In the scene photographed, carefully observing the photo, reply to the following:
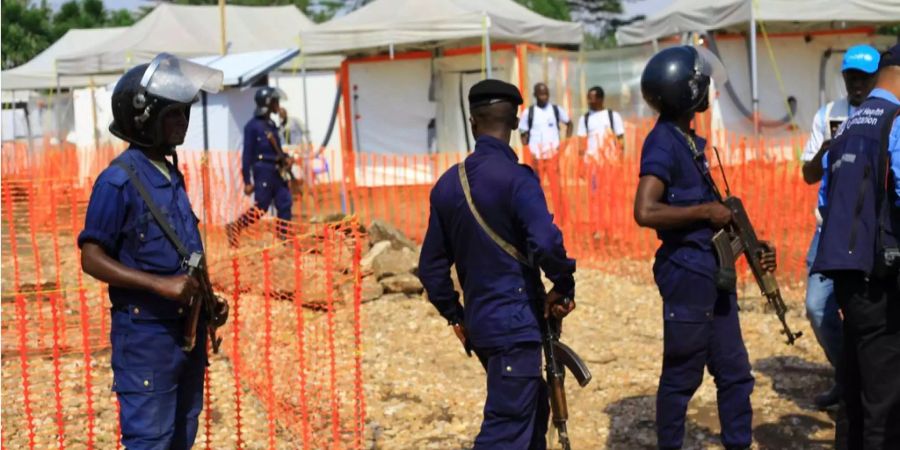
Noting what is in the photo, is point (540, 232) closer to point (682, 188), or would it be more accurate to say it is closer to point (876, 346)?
point (682, 188)

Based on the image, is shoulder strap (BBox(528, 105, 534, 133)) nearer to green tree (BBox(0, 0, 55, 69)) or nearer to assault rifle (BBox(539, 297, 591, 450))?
assault rifle (BBox(539, 297, 591, 450))

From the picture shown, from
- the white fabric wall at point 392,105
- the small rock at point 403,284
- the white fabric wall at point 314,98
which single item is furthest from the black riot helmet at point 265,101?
the white fabric wall at point 314,98

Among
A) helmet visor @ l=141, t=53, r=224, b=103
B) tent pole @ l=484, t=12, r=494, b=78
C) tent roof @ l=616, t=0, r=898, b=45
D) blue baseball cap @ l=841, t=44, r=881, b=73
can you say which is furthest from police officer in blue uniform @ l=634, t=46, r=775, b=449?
tent roof @ l=616, t=0, r=898, b=45

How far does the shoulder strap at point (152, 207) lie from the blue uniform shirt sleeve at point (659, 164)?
208 centimetres

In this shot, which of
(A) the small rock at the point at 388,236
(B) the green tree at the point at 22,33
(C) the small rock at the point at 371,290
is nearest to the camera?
(C) the small rock at the point at 371,290

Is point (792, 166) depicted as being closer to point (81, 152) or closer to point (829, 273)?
point (829, 273)

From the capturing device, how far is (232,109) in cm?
1667

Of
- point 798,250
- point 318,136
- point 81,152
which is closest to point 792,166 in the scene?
point 798,250

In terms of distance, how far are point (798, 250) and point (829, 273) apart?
5723 mm

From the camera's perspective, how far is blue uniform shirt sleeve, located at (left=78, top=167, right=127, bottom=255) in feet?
12.1

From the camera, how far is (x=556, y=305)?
167 inches

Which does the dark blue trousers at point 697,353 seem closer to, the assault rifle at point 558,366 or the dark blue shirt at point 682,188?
the dark blue shirt at point 682,188

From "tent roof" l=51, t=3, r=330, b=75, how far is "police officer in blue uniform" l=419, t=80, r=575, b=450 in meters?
18.7

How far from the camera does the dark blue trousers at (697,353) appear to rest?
4.89 metres
